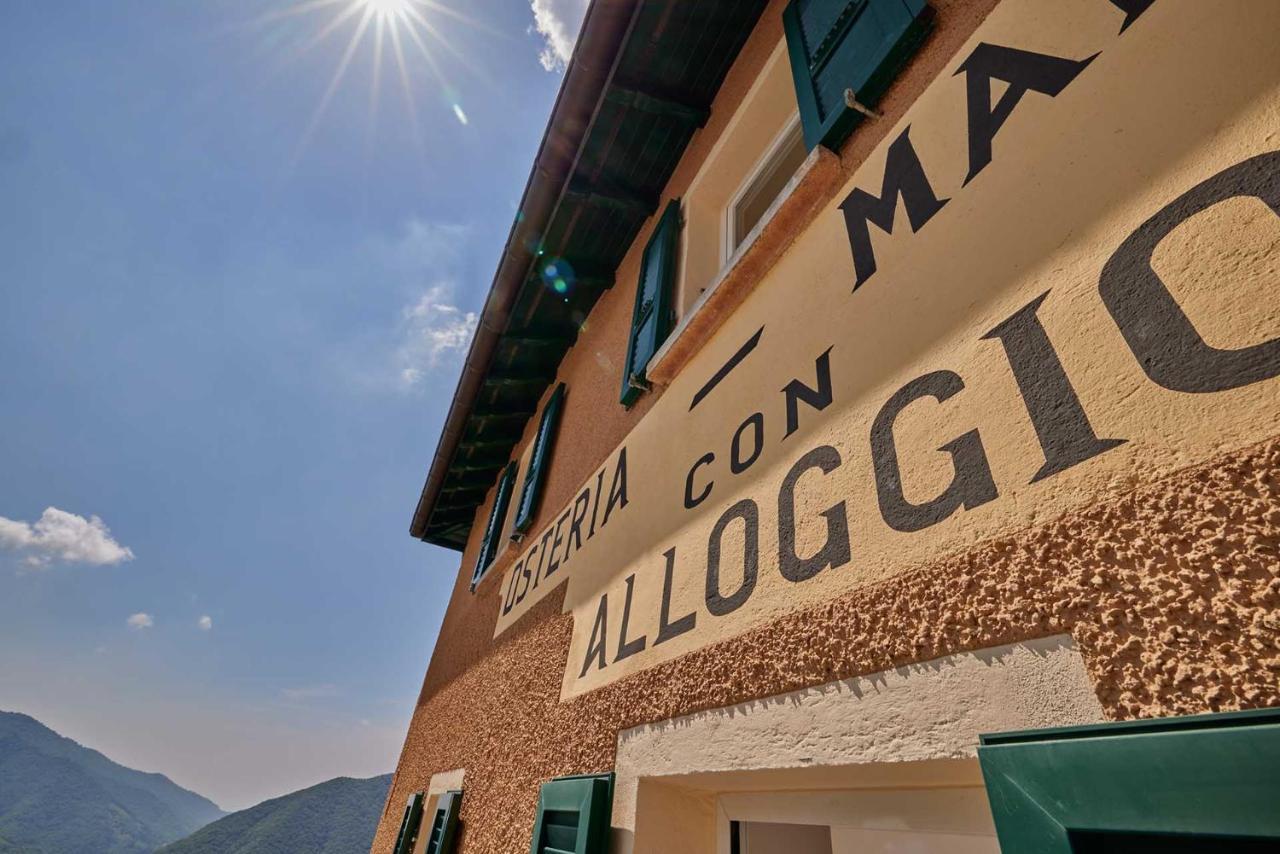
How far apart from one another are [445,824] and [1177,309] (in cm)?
359

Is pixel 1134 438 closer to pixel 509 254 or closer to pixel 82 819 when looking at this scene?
pixel 509 254

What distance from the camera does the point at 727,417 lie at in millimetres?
1898

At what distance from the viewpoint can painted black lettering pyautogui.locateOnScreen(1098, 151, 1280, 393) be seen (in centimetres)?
Result: 76

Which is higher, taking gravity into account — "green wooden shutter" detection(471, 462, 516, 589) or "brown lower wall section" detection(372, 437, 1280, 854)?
"green wooden shutter" detection(471, 462, 516, 589)

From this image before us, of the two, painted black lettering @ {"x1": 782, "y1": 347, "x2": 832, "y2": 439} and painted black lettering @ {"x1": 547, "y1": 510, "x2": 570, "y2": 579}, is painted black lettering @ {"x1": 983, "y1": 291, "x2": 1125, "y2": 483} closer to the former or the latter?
painted black lettering @ {"x1": 782, "y1": 347, "x2": 832, "y2": 439}

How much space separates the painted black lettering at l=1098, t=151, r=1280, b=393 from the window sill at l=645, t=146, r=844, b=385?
993mm

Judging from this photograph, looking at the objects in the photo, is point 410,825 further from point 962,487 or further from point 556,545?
point 962,487

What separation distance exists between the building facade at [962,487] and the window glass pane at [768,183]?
1.73ft

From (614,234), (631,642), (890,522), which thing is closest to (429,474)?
(614,234)

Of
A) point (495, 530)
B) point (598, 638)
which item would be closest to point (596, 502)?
point (598, 638)

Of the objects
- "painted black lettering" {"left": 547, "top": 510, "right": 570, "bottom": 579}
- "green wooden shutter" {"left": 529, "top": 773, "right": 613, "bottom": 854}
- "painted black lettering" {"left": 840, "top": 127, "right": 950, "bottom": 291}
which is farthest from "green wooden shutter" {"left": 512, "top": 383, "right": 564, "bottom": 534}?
"painted black lettering" {"left": 840, "top": 127, "right": 950, "bottom": 291}

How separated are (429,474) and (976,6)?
21.0ft

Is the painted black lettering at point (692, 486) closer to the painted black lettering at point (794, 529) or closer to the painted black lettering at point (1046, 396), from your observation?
the painted black lettering at point (794, 529)

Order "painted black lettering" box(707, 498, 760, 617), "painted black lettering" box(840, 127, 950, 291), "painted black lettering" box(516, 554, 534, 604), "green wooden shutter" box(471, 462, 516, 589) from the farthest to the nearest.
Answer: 1. "green wooden shutter" box(471, 462, 516, 589)
2. "painted black lettering" box(516, 554, 534, 604)
3. "painted black lettering" box(707, 498, 760, 617)
4. "painted black lettering" box(840, 127, 950, 291)
